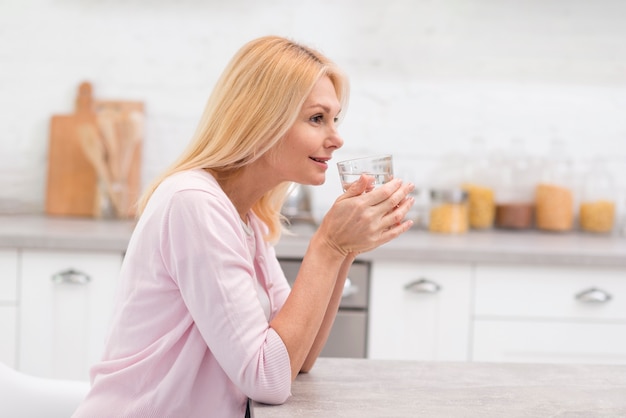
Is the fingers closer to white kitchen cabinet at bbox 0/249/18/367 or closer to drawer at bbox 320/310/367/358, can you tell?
drawer at bbox 320/310/367/358

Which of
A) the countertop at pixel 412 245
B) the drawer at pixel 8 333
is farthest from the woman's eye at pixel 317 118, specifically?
the drawer at pixel 8 333

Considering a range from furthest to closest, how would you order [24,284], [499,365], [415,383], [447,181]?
1. [447,181]
2. [24,284]
3. [499,365]
4. [415,383]

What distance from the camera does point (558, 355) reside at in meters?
2.53

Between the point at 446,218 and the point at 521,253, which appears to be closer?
the point at 521,253

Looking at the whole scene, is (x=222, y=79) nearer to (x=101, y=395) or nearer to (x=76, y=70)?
(x=101, y=395)

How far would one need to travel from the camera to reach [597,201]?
3.14m

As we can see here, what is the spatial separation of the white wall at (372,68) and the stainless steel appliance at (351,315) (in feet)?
2.09

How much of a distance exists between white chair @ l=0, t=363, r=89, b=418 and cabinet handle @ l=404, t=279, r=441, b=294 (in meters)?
1.22

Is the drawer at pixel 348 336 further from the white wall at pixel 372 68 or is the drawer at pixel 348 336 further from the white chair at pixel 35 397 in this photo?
the white chair at pixel 35 397

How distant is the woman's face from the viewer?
142 cm

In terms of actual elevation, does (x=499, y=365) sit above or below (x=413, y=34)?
below

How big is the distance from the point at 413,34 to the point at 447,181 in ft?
1.83

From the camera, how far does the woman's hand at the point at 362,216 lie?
1320 mm

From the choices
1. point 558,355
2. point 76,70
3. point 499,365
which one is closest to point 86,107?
point 76,70
